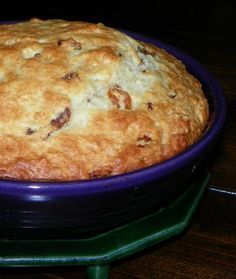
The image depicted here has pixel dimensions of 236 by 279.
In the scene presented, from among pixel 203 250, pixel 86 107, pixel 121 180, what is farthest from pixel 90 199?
pixel 203 250

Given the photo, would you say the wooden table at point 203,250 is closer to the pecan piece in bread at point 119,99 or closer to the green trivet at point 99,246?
the green trivet at point 99,246

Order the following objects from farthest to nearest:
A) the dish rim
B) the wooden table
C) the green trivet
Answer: the wooden table, the green trivet, the dish rim

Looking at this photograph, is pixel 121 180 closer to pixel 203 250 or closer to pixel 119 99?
pixel 119 99

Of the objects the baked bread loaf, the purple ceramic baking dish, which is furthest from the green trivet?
the baked bread loaf

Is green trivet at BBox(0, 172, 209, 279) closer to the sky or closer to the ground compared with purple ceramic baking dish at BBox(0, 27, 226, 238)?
closer to the ground

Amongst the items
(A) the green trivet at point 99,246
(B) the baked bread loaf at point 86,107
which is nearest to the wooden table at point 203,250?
(A) the green trivet at point 99,246

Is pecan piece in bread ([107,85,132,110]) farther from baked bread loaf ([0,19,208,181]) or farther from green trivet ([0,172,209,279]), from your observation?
green trivet ([0,172,209,279])
